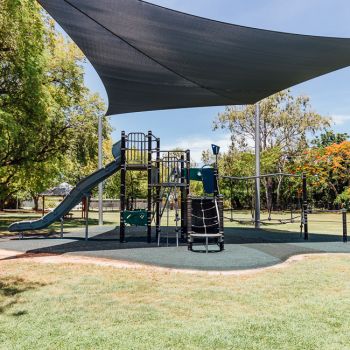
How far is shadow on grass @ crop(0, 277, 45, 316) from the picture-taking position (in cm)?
440

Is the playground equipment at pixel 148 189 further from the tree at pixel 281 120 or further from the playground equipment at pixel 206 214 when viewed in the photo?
the tree at pixel 281 120

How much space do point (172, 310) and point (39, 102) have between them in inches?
463

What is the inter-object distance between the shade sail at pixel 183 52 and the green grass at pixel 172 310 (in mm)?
4707

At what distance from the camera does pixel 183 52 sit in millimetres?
8461

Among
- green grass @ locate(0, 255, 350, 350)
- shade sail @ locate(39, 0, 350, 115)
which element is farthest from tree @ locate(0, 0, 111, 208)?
green grass @ locate(0, 255, 350, 350)

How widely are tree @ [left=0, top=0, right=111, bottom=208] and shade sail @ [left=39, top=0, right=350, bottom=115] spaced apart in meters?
4.39

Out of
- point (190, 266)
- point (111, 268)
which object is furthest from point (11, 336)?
point (190, 266)

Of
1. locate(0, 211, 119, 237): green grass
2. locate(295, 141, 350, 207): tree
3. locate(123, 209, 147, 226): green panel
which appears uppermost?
locate(295, 141, 350, 207): tree

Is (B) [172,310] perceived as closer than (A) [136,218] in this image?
Yes

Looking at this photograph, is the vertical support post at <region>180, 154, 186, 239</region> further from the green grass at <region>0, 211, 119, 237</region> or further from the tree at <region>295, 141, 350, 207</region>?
the tree at <region>295, 141, 350, 207</region>

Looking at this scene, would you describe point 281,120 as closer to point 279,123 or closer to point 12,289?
point 279,123

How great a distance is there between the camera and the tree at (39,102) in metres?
13.0

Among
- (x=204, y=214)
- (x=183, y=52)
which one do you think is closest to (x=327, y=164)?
(x=204, y=214)

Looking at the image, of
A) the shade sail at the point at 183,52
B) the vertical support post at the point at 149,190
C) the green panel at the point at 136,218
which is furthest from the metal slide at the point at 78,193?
the shade sail at the point at 183,52
